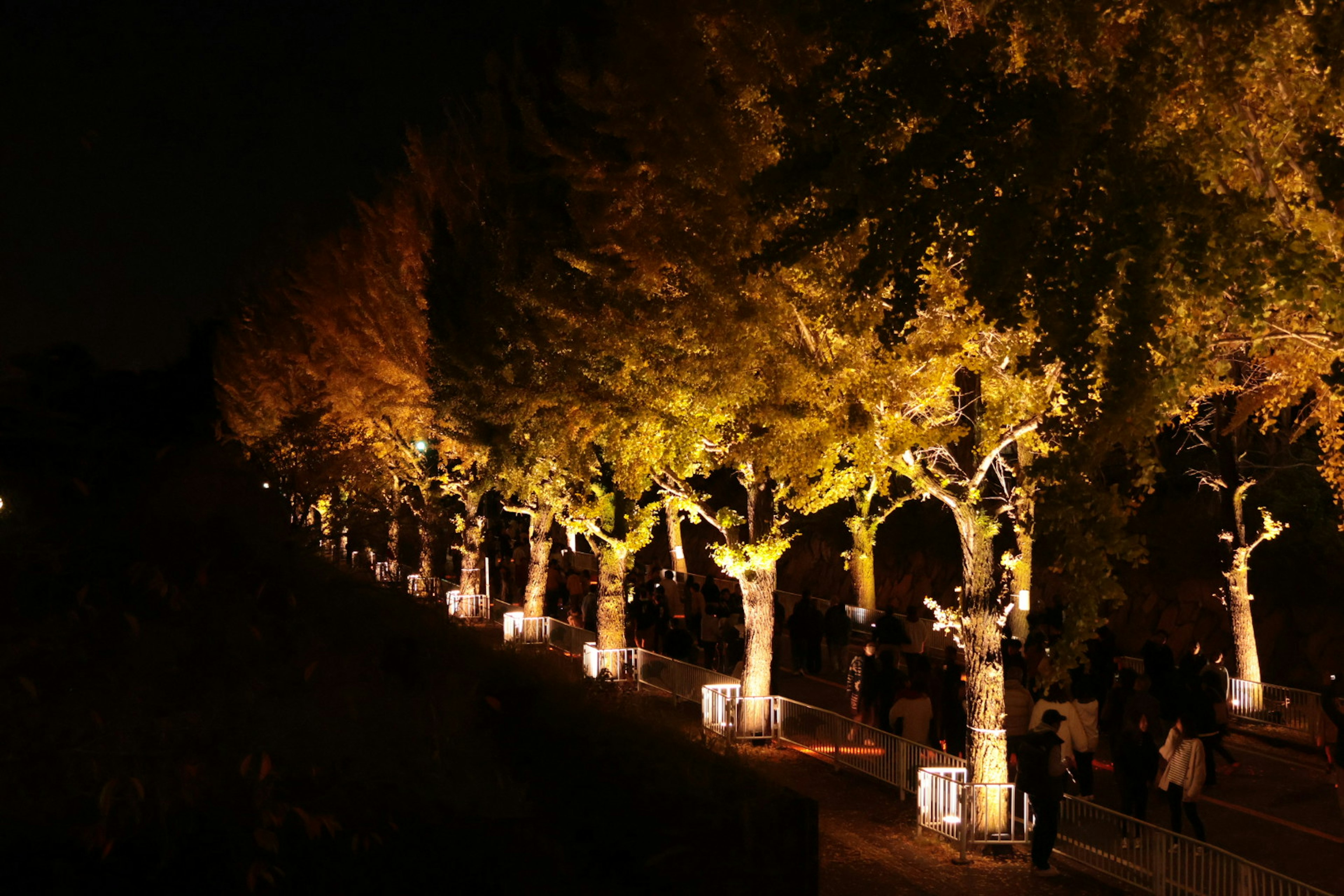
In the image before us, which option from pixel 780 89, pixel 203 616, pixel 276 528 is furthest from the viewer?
pixel 780 89

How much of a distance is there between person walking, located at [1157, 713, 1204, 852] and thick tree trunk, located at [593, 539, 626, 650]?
36.8ft

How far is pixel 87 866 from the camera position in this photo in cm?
571

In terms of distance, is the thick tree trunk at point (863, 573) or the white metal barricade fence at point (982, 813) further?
the thick tree trunk at point (863, 573)

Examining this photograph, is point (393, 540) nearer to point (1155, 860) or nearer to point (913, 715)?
point (913, 715)

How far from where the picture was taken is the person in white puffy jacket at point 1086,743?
1216 centimetres

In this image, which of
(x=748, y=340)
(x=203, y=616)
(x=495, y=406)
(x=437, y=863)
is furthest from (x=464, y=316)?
(x=437, y=863)

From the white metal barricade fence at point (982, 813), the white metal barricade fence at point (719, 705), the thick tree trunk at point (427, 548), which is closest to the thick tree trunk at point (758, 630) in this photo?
the white metal barricade fence at point (719, 705)

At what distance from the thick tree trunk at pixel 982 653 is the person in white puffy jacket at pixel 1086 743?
780 mm

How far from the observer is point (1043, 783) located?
420 inches

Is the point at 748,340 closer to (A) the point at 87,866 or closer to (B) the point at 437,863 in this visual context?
(B) the point at 437,863

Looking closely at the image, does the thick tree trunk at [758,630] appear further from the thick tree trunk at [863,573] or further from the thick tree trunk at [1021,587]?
the thick tree trunk at [863,573]

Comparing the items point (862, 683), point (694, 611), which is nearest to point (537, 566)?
point (694, 611)

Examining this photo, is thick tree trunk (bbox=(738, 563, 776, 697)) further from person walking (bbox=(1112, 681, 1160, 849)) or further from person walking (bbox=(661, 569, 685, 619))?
person walking (bbox=(661, 569, 685, 619))

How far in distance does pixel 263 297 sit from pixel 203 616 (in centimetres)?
3514
